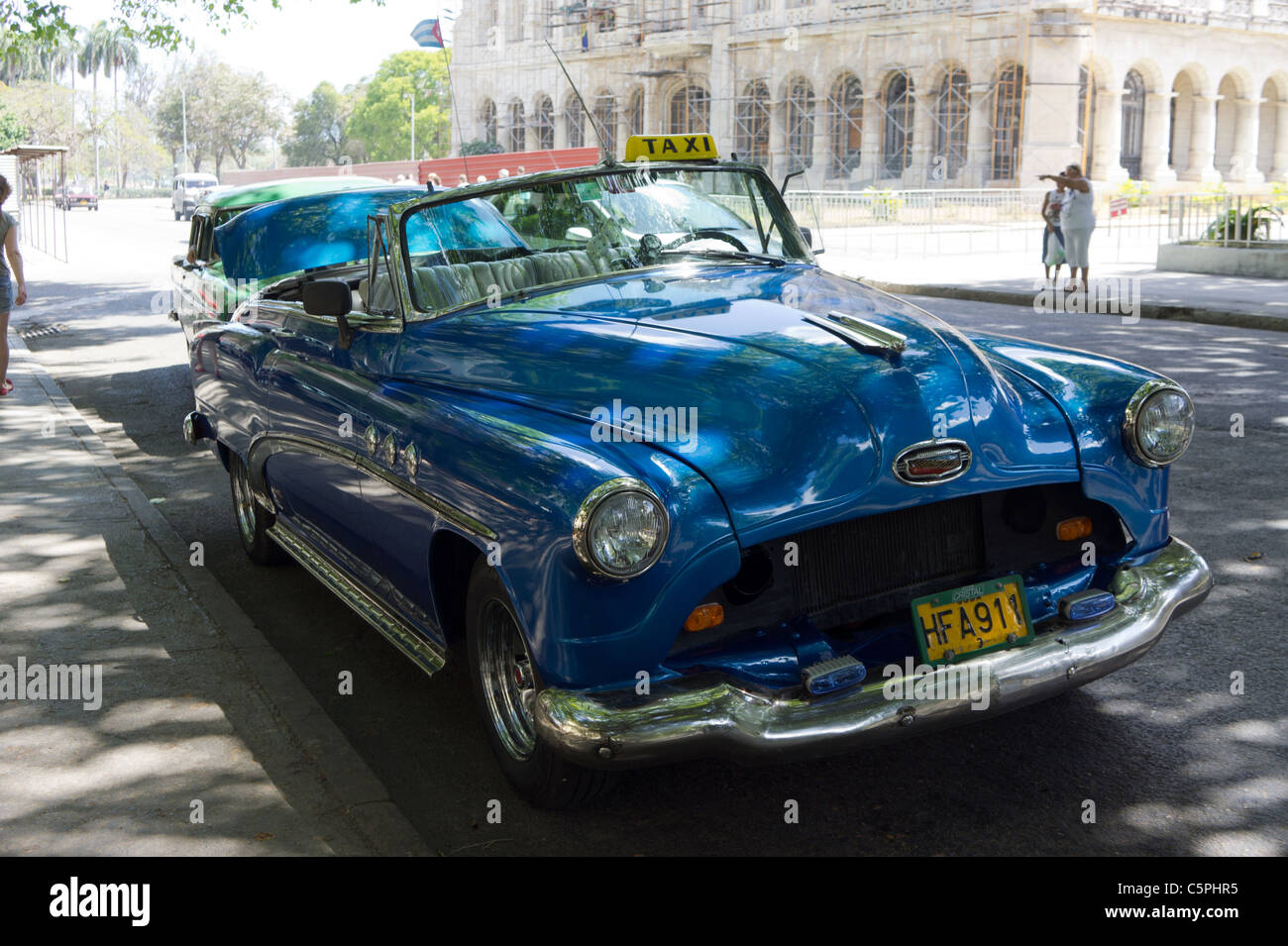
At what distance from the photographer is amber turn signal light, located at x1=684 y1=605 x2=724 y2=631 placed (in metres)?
3.55

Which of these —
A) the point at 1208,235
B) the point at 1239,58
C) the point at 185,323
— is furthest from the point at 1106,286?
the point at 1239,58

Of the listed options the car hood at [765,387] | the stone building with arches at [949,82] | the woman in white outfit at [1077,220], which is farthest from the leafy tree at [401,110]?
the car hood at [765,387]

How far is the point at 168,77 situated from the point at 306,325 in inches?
5284

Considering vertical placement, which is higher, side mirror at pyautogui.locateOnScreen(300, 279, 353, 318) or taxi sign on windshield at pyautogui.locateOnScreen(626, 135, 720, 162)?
taxi sign on windshield at pyautogui.locateOnScreen(626, 135, 720, 162)

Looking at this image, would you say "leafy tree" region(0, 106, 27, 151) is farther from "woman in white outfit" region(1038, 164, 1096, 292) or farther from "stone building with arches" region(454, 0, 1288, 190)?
"woman in white outfit" region(1038, 164, 1096, 292)

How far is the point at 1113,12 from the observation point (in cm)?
4419

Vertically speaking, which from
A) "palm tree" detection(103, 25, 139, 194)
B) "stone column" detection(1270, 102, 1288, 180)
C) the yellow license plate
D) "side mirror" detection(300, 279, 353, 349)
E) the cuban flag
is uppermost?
"palm tree" detection(103, 25, 139, 194)

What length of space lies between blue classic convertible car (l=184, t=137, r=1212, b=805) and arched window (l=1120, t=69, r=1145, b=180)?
48.8 m

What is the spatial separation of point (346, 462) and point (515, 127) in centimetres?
6482

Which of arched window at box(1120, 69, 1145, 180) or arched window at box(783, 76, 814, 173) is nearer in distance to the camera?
arched window at box(1120, 69, 1145, 180)

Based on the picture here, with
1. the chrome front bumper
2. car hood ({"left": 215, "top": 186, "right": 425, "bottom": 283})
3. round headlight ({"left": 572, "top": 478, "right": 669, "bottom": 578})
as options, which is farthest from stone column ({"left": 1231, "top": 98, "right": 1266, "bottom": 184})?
round headlight ({"left": 572, "top": 478, "right": 669, "bottom": 578})
